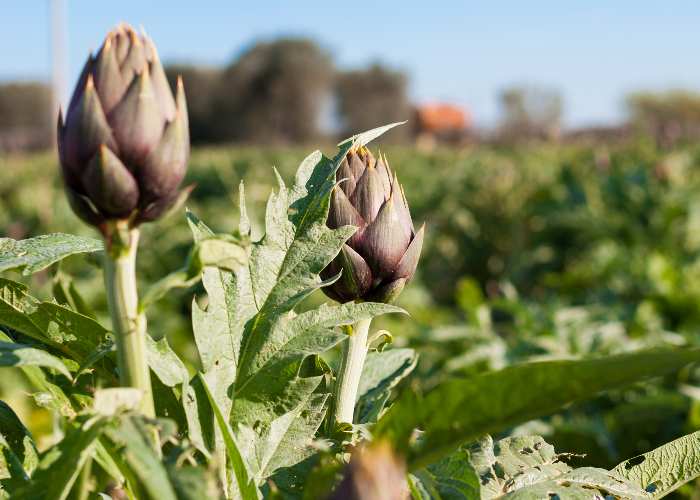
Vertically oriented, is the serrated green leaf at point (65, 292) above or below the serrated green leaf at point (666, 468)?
above

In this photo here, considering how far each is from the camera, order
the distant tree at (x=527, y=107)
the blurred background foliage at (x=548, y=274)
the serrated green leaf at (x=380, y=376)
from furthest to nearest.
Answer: the distant tree at (x=527, y=107) → the blurred background foliage at (x=548, y=274) → the serrated green leaf at (x=380, y=376)

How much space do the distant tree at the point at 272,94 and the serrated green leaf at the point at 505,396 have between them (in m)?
31.3

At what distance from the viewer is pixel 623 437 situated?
6.57ft

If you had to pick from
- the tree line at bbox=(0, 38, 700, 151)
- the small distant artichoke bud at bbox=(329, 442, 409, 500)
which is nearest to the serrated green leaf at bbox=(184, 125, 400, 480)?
the small distant artichoke bud at bbox=(329, 442, 409, 500)

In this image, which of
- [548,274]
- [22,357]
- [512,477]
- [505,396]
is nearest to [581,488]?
[512,477]

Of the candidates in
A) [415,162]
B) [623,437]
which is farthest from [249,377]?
[415,162]

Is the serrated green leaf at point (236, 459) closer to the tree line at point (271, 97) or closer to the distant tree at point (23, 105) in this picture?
the tree line at point (271, 97)

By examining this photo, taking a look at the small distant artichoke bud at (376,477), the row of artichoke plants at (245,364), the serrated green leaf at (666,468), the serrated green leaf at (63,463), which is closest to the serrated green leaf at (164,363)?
the row of artichoke plants at (245,364)

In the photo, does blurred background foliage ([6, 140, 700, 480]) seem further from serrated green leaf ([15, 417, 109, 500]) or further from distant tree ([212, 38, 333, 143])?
distant tree ([212, 38, 333, 143])

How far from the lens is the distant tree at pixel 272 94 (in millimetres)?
31953

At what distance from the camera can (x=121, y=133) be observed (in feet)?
1.61

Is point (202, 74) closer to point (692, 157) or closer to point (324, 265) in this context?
point (692, 157)

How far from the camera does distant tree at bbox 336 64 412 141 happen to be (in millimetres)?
34062

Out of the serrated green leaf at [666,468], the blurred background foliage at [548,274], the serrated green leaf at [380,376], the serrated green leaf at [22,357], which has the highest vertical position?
the serrated green leaf at [22,357]
